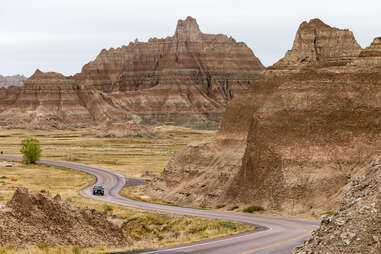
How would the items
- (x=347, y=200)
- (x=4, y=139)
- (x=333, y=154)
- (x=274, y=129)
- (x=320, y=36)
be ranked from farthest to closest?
(x=4, y=139)
(x=320, y=36)
(x=274, y=129)
(x=333, y=154)
(x=347, y=200)

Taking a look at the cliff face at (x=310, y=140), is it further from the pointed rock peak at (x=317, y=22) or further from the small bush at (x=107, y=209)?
the small bush at (x=107, y=209)

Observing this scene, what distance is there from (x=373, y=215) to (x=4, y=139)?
166469 millimetres

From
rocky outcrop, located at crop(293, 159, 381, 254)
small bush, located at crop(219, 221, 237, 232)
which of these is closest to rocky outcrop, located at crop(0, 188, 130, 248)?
small bush, located at crop(219, 221, 237, 232)

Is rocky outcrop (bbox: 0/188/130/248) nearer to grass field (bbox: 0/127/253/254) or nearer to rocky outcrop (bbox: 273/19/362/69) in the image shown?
grass field (bbox: 0/127/253/254)

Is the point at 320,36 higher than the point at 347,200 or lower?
higher

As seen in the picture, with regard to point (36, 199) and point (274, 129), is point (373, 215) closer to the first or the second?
point (36, 199)

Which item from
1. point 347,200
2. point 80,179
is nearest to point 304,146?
point 347,200

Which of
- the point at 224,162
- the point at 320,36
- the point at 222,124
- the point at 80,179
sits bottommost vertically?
the point at 80,179

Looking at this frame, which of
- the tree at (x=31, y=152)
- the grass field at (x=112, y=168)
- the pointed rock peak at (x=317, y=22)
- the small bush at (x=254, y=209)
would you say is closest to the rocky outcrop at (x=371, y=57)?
the pointed rock peak at (x=317, y=22)

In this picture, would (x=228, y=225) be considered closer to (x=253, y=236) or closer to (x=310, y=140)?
(x=253, y=236)

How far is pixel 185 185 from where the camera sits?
57.7 metres

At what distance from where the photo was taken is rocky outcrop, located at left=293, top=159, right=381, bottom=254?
1425 centimetres

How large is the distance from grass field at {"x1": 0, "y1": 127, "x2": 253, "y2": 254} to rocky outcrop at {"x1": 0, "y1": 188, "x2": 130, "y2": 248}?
199 cm

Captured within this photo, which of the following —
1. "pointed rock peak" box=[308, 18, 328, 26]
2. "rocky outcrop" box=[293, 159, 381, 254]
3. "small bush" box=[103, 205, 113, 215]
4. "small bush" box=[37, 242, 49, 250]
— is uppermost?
"pointed rock peak" box=[308, 18, 328, 26]
